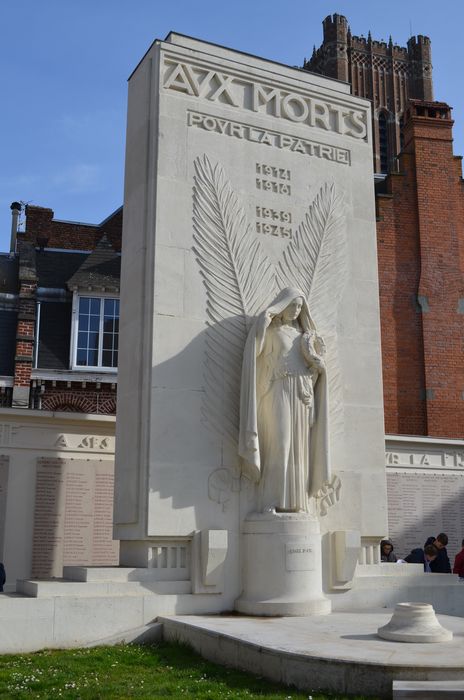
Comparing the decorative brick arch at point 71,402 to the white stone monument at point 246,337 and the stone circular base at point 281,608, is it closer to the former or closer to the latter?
the white stone monument at point 246,337

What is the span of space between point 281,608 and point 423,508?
6.34m

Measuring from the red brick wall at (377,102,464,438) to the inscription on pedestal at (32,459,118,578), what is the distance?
8966 mm

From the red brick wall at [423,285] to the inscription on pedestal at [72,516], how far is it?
8.97 m

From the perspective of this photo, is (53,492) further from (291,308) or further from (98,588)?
(291,308)

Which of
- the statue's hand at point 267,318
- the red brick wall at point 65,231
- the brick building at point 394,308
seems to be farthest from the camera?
the red brick wall at point 65,231

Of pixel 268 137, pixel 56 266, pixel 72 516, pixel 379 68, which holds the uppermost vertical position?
pixel 379 68

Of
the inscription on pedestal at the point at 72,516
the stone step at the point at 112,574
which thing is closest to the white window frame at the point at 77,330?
the inscription on pedestal at the point at 72,516

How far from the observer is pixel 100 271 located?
23812 millimetres

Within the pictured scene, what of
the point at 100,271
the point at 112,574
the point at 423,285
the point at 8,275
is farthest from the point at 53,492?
the point at 8,275

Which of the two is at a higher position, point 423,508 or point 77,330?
point 77,330

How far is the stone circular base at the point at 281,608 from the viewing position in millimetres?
9516

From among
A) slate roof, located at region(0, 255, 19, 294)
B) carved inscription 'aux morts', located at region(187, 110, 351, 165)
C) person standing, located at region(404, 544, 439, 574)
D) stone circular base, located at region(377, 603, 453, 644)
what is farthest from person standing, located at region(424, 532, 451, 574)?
slate roof, located at region(0, 255, 19, 294)

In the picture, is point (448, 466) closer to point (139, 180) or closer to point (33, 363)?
point (139, 180)

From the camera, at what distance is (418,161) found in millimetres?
21594
